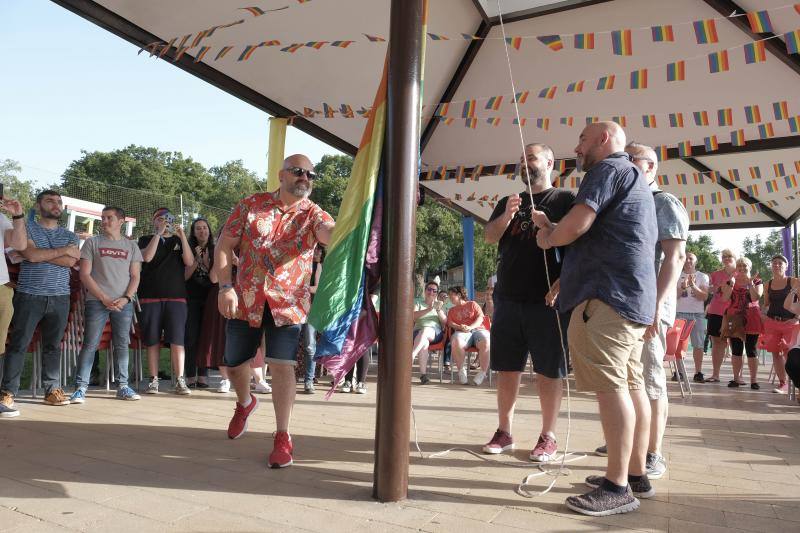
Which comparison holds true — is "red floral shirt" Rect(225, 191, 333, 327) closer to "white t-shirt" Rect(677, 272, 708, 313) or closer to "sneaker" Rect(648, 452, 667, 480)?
"sneaker" Rect(648, 452, 667, 480)

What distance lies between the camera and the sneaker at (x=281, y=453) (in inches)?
129

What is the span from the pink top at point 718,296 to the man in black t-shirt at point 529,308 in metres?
5.68

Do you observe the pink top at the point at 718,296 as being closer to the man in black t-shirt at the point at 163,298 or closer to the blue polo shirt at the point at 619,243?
the blue polo shirt at the point at 619,243

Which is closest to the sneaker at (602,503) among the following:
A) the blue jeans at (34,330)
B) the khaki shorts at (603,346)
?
the khaki shorts at (603,346)

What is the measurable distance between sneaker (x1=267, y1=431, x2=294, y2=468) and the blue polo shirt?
68.9 inches

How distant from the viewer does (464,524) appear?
2447 millimetres

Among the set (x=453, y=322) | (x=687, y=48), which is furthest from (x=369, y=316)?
(x=687, y=48)

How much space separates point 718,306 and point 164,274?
7.21m

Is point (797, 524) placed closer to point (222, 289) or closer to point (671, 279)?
point (671, 279)

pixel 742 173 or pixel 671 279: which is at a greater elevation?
pixel 742 173

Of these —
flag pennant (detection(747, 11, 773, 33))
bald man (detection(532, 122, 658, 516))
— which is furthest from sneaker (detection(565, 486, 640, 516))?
flag pennant (detection(747, 11, 773, 33))

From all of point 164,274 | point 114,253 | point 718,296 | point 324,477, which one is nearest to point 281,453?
point 324,477

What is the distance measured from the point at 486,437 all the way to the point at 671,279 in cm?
182

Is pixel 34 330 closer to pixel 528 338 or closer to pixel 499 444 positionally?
pixel 499 444
